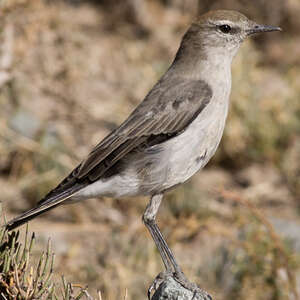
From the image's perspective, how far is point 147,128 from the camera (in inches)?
196

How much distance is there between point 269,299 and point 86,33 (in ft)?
22.8

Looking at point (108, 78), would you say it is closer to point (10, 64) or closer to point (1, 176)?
point (1, 176)

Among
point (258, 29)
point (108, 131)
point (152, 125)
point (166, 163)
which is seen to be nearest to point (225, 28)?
point (258, 29)

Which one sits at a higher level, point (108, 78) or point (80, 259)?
point (108, 78)

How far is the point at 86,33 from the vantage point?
11945 millimetres

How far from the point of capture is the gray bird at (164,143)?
15.8ft

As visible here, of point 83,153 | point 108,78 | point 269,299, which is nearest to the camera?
point 269,299

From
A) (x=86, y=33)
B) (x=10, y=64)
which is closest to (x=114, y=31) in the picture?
(x=86, y=33)

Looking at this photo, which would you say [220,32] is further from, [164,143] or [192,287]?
[192,287]

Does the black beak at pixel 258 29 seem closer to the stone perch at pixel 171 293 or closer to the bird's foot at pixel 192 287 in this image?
the bird's foot at pixel 192 287

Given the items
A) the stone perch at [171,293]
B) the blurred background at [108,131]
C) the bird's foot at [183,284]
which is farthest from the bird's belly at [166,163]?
the blurred background at [108,131]

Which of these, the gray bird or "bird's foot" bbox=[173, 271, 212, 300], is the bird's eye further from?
"bird's foot" bbox=[173, 271, 212, 300]

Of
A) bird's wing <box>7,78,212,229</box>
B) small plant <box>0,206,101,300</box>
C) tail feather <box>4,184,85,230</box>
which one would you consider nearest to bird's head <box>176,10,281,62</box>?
bird's wing <box>7,78,212,229</box>

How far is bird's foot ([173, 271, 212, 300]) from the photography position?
14.5ft
